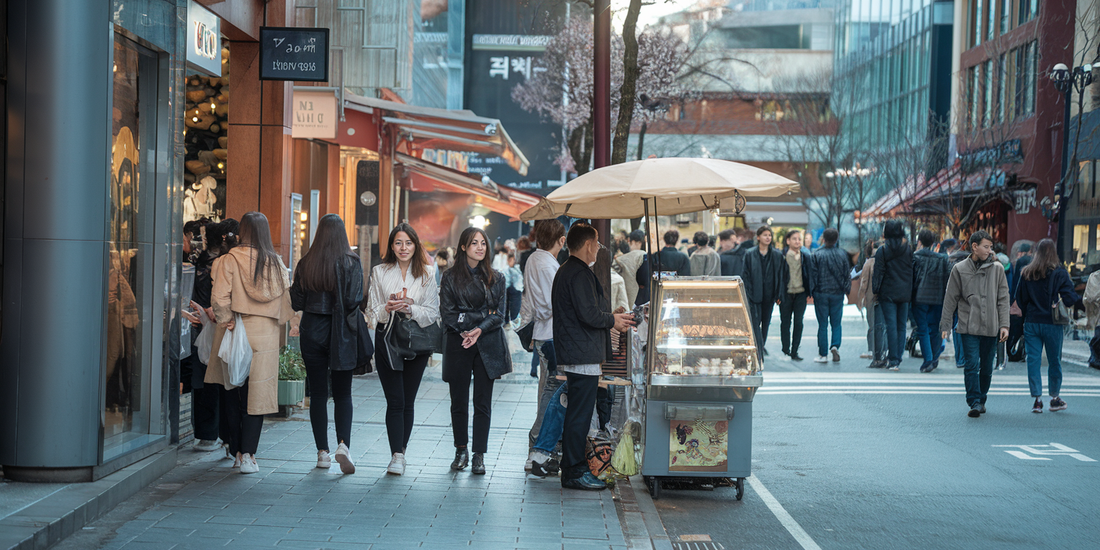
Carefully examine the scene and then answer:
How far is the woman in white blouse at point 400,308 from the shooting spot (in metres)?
7.14

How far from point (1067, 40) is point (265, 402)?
26062 mm

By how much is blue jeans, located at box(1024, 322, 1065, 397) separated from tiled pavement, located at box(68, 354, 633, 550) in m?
5.71

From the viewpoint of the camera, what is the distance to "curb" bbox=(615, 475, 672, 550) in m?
5.67

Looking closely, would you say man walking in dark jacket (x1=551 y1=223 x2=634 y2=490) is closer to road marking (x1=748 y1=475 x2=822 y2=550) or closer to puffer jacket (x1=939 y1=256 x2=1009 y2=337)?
road marking (x1=748 y1=475 x2=822 y2=550)

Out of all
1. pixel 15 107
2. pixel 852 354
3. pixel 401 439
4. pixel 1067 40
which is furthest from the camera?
pixel 1067 40

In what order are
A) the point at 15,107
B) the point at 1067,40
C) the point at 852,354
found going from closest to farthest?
1. the point at 15,107
2. the point at 852,354
3. the point at 1067,40

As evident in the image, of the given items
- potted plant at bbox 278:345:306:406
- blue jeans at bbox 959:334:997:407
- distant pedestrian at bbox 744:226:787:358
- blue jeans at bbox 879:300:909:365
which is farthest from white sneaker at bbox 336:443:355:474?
blue jeans at bbox 879:300:909:365

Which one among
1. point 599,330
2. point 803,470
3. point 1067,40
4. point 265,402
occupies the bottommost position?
point 803,470

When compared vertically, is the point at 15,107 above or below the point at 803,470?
above

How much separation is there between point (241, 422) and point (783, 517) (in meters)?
3.72

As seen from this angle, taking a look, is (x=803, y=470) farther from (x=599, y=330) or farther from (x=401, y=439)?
(x=401, y=439)

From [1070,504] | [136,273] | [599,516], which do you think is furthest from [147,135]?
[1070,504]

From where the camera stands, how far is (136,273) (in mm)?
6691

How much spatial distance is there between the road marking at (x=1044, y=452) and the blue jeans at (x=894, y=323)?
18.1 ft
